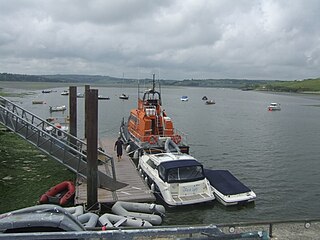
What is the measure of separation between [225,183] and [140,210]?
6.18m

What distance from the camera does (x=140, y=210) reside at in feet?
53.0

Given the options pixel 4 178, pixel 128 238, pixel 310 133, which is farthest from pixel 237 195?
pixel 310 133

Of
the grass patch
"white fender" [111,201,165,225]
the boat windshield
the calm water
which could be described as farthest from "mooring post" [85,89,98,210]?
the boat windshield

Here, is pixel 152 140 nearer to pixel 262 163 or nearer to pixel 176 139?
pixel 176 139

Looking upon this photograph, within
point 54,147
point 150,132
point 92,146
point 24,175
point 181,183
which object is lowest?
point 24,175

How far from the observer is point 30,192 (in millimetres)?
18016

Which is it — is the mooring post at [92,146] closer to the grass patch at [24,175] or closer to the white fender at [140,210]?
the white fender at [140,210]

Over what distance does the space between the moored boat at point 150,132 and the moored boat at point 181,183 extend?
7.81 meters

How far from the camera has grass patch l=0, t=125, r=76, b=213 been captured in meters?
17.0

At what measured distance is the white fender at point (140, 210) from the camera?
1534cm

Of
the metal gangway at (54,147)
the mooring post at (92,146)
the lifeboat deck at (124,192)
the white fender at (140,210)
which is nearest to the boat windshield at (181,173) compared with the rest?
the lifeboat deck at (124,192)

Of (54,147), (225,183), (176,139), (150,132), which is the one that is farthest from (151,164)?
(150,132)

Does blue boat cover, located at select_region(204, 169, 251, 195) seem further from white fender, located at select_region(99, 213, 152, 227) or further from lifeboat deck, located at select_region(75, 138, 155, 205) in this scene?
white fender, located at select_region(99, 213, 152, 227)

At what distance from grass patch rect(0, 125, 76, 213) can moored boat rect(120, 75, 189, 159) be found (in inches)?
280
